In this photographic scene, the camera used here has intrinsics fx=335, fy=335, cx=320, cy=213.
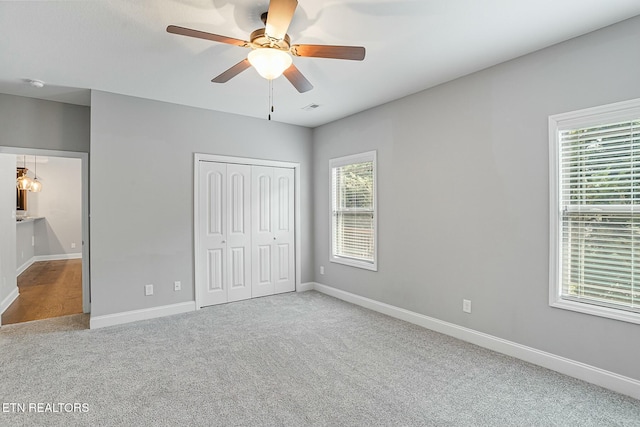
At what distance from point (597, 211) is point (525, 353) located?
135cm

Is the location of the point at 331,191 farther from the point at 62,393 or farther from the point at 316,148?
the point at 62,393

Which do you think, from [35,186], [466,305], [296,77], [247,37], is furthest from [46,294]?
[466,305]

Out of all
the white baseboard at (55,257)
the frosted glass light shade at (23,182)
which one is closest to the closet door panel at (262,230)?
the frosted glass light shade at (23,182)

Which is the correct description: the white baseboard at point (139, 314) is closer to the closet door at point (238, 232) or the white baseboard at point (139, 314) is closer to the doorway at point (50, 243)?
the closet door at point (238, 232)

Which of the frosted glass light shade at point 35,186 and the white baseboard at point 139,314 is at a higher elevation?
the frosted glass light shade at point 35,186

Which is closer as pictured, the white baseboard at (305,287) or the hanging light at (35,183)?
the white baseboard at (305,287)

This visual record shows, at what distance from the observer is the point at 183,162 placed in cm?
446

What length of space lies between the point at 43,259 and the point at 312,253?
300 inches

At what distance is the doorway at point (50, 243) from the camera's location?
4434mm

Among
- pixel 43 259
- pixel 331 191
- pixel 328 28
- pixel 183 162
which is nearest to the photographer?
pixel 328 28

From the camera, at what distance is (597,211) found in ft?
8.52

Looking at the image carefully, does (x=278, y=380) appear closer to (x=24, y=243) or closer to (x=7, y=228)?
(x=7, y=228)

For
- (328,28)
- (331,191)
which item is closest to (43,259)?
(331,191)

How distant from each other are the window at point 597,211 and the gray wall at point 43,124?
5.35 meters
